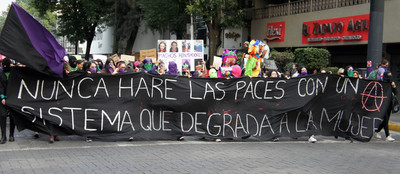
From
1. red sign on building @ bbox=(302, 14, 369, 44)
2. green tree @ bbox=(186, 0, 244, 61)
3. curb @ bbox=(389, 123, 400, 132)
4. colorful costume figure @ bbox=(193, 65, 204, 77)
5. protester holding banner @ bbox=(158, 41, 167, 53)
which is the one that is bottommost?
curb @ bbox=(389, 123, 400, 132)

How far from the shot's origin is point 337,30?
20719 mm

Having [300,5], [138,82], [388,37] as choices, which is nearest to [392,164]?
[138,82]

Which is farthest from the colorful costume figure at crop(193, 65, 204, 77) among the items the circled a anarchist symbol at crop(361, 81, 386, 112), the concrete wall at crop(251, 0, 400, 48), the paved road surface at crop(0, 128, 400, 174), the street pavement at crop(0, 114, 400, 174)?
the concrete wall at crop(251, 0, 400, 48)

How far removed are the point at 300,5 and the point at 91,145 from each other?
1732 cm

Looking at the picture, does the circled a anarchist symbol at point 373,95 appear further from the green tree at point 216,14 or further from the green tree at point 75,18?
the green tree at point 75,18

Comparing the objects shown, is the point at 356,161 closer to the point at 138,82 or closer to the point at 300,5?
the point at 138,82

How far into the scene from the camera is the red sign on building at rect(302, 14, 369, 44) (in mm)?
19297

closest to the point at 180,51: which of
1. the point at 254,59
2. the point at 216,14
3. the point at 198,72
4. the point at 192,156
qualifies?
the point at 198,72

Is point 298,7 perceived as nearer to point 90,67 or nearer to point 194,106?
point 90,67

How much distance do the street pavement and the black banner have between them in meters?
0.32

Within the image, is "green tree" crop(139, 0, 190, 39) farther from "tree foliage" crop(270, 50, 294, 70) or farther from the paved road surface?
the paved road surface

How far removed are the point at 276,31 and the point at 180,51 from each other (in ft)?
31.2

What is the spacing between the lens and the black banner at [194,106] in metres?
8.91

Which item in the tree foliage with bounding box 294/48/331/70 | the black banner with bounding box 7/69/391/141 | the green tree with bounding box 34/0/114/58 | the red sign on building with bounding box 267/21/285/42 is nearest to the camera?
the black banner with bounding box 7/69/391/141
